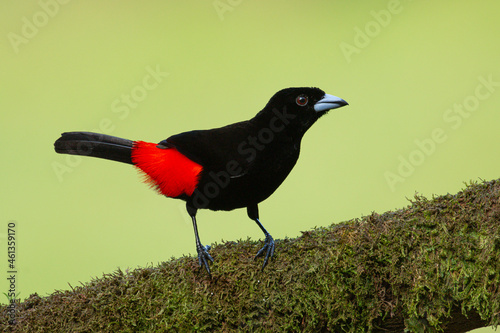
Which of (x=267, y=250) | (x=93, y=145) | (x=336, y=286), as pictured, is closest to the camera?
(x=336, y=286)

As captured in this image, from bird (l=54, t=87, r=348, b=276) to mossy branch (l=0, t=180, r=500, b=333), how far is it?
418mm

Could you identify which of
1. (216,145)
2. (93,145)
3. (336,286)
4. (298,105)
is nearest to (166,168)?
(216,145)

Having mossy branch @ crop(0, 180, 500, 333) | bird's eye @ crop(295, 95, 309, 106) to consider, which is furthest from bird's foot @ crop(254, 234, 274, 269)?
bird's eye @ crop(295, 95, 309, 106)

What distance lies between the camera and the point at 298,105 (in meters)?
3.24

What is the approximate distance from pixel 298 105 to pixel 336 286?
138 cm

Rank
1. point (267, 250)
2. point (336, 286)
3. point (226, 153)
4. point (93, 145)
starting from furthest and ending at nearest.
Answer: point (93, 145) → point (226, 153) → point (267, 250) → point (336, 286)

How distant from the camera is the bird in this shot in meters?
3.01

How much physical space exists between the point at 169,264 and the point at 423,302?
1.38 metres

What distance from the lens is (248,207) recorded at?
329 cm

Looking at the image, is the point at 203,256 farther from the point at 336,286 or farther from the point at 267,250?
the point at 336,286

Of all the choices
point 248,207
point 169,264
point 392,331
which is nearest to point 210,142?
point 248,207

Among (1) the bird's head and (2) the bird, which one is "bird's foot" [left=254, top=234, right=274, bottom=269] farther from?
(1) the bird's head

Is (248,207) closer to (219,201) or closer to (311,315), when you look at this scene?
(219,201)

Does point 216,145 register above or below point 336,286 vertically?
above
